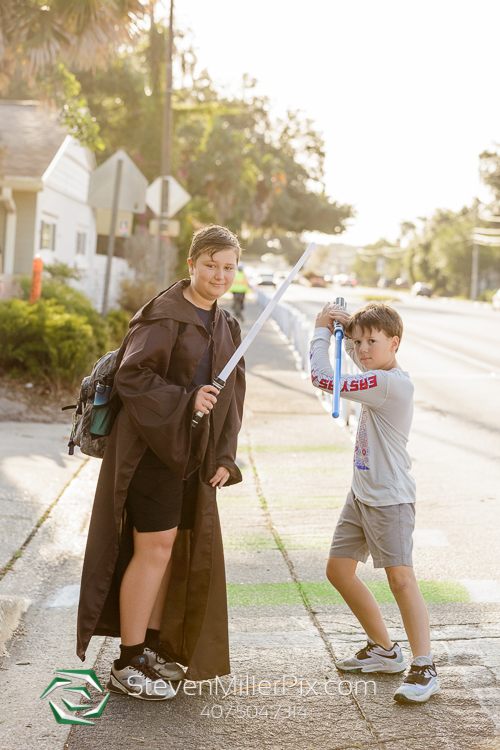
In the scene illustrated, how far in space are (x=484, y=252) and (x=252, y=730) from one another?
7793 centimetres

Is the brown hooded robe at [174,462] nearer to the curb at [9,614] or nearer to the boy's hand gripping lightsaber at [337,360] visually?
the boy's hand gripping lightsaber at [337,360]

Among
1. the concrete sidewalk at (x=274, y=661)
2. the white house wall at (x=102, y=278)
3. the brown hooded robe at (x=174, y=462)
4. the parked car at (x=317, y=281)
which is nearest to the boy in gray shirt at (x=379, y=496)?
the concrete sidewalk at (x=274, y=661)

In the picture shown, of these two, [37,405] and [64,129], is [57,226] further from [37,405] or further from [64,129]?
[37,405]

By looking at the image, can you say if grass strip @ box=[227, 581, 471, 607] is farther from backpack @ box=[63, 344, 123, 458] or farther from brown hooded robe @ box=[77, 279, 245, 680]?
backpack @ box=[63, 344, 123, 458]

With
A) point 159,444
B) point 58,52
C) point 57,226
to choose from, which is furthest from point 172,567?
point 57,226

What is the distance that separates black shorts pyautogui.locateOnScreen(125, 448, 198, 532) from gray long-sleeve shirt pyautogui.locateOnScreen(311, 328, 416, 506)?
75 centimetres

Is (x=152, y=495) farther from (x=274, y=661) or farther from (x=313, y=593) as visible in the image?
(x=313, y=593)

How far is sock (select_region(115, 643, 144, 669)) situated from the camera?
339 centimetres

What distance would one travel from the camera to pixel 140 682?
335 centimetres

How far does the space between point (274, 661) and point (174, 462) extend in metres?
1.08

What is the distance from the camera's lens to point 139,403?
3.17 m

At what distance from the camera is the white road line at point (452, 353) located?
1635cm

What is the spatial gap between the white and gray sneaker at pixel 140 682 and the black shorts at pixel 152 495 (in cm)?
55

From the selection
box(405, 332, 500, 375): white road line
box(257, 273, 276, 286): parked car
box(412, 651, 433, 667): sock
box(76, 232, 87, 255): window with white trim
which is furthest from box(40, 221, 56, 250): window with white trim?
box(257, 273, 276, 286): parked car
